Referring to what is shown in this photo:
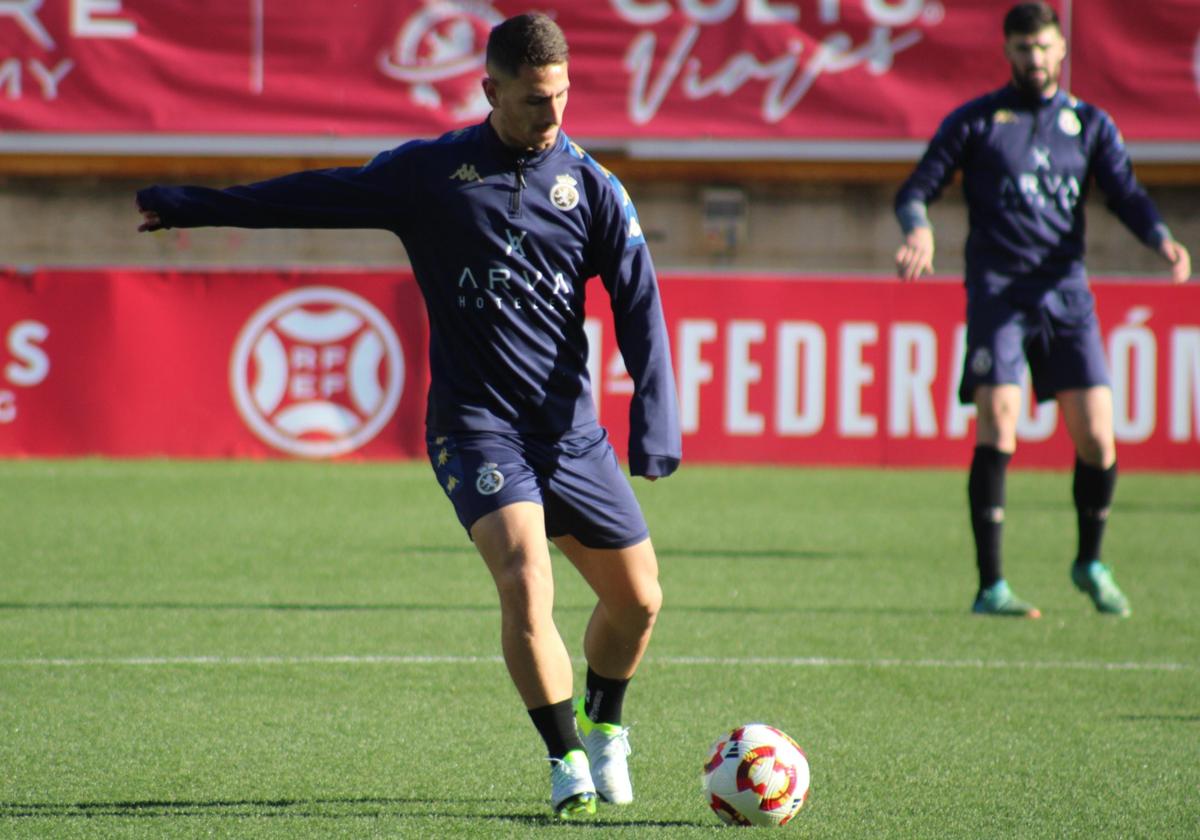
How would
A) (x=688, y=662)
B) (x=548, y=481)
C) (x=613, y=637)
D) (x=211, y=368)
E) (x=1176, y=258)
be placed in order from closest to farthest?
1. (x=548, y=481)
2. (x=613, y=637)
3. (x=688, y=662)
4. (x=1176, y=258)
5. (x=211, y=368)

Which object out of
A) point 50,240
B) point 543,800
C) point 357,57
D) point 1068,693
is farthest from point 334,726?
point 50,240

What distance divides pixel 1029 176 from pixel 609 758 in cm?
400

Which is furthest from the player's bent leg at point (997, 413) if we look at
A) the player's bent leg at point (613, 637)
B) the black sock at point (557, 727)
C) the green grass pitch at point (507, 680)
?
the black sock at point (557, 727)

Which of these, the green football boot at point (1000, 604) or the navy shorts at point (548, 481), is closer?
the navy shorts at point (548, 481)

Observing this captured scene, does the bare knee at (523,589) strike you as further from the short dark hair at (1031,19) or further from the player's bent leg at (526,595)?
the short dark hair at (1031,19)

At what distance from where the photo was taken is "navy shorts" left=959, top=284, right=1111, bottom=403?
25.2 feet

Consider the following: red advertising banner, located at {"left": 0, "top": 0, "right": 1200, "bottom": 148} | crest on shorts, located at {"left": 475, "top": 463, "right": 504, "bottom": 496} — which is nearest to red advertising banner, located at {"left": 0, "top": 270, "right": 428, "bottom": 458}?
red advertising banner, located at {"left": 0, "top": 0, "right": 1200, "bottom": 148}

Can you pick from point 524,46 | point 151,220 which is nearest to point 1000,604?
point 524,46

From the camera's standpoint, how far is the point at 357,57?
2108cm

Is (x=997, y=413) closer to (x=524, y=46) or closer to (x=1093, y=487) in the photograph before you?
(x=1093, y=487)

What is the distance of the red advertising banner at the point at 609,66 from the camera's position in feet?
68.6

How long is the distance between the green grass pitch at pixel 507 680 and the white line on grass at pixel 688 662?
0.02 meters

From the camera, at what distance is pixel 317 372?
49.1 ft

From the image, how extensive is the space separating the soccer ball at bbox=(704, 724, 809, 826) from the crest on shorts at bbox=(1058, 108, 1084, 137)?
4151 mm
